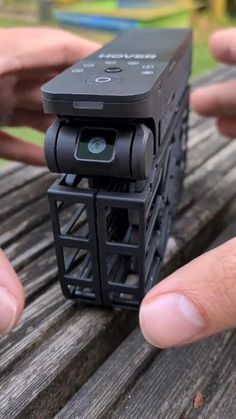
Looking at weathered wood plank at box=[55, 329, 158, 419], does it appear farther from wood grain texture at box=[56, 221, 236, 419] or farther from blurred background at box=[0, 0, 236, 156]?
blurred background at box=[0, 0, 236, 156]

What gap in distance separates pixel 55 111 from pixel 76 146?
4 cm

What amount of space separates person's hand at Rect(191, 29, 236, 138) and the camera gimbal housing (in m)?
0.29

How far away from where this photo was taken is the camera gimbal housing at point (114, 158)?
A: 452 mm

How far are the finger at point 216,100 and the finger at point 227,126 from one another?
0.02 metres

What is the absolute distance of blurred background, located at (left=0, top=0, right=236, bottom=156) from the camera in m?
3.27

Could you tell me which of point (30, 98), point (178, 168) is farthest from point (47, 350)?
point (30, 98)

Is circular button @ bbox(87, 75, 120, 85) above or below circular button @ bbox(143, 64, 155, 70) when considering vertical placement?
above

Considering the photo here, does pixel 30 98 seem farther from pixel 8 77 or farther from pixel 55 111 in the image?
pixel 55 111

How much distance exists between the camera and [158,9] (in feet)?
11.2

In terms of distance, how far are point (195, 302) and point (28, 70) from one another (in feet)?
1.86

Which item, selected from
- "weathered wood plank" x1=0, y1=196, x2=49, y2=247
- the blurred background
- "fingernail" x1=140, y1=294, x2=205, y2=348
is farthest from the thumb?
the blurred background

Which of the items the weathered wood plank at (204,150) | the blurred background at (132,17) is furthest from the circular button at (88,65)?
the blurred background at (132,17)

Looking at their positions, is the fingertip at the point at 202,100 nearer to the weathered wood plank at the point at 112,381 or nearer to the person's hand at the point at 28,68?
the person's hand at the point at 28,68

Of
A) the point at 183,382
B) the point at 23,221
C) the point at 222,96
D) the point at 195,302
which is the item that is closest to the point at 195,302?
the point at 195,302
